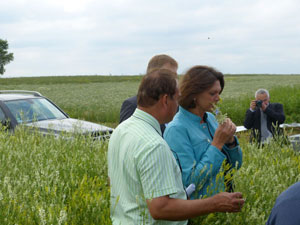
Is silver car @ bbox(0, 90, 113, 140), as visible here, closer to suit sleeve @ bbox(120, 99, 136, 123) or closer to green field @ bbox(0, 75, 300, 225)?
green field @ bbox(0, 75, 300, 225)

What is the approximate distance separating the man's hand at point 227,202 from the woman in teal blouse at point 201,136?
401mm

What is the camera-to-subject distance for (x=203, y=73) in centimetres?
319

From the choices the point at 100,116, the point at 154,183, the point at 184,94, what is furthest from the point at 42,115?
the point at 100,116

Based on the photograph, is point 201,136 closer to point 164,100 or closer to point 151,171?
point 164,100

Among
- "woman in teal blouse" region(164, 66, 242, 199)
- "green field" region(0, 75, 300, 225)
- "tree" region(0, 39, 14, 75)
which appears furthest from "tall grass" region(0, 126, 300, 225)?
"tree" region(0, 39, 14, 75)

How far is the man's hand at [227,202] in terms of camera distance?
91.6 inches

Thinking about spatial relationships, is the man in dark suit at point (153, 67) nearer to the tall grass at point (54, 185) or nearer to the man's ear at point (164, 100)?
the tall grass at point (54, 185)

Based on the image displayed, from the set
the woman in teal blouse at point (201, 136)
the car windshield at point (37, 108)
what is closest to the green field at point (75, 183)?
the woman in teal blouse at point (201, 136)

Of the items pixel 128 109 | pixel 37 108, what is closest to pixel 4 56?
pixel 37 108

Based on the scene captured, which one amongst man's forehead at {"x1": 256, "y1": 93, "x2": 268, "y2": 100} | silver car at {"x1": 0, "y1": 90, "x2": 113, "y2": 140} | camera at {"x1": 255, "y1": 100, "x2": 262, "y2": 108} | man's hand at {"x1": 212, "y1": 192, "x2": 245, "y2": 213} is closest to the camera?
man's hand at {"x1": 212, "y1": 192, "x2": 245, "y2": 213}

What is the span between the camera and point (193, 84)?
3170mm

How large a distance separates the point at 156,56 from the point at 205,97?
1.63 metres

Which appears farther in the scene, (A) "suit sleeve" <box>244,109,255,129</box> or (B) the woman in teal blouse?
(A) "suit sleeve" <box>244,109,255,129</box>

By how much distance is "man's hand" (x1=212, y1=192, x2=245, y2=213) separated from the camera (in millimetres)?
2328
